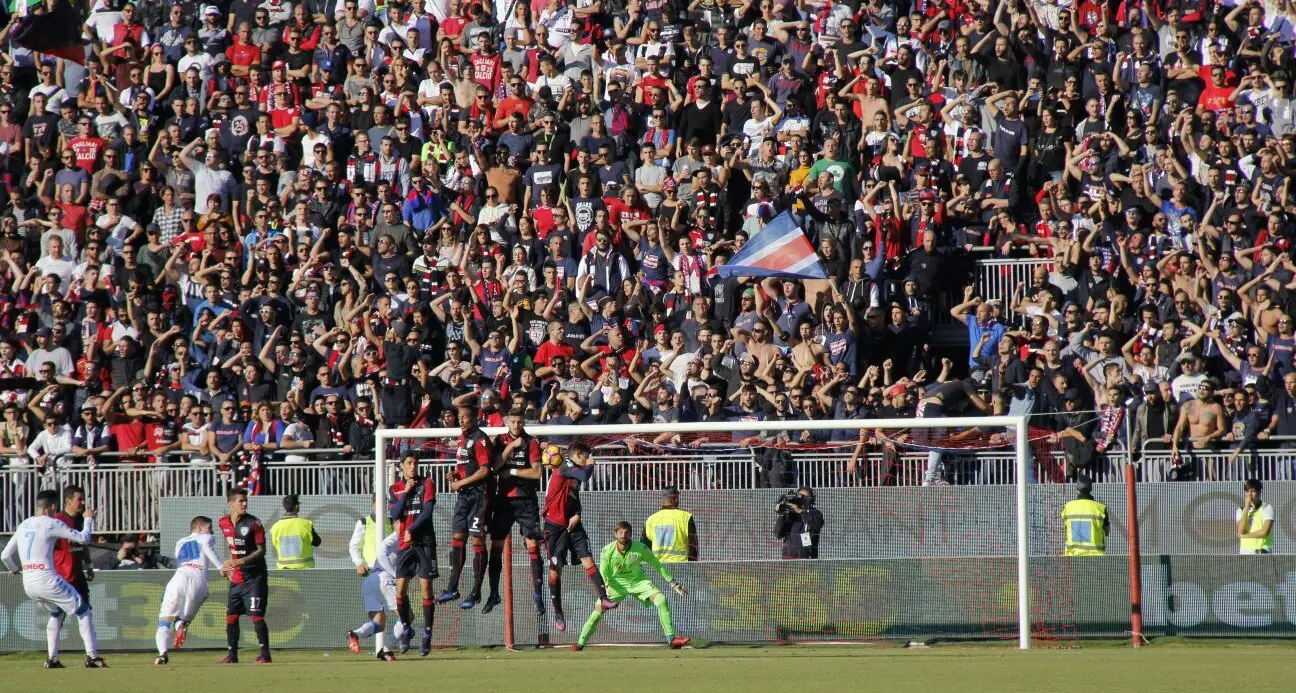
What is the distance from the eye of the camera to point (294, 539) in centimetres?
2009

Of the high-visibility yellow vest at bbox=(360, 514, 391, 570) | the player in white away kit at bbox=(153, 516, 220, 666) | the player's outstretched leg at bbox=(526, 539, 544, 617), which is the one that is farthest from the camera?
the high-visibility yellow vest at bbox=(360, 514, 391, 570)

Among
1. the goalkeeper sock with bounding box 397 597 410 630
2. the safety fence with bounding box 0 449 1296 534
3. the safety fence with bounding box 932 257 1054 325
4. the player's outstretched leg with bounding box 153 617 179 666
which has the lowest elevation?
the player's outstretched leg with bounding box 153 617 179 666

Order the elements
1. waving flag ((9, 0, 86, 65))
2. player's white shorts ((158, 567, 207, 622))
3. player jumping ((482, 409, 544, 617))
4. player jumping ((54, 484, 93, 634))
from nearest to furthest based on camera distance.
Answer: player jumping ((482, 409, 544, 617)), player jumping ((54, 484, 93, 634)), player's white shorts ((158, 567, 207, 622)), waving flag ((9, 0, 86, 65))

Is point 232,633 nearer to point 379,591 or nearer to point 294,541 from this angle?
point 379,591

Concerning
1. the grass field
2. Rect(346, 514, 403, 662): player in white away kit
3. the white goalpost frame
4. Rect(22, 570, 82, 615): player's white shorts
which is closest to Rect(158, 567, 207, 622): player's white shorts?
the grass field

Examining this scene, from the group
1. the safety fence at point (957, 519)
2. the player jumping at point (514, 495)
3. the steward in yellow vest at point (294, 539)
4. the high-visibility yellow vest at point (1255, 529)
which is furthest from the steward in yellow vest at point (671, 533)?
the high-visibility yellow vest at point (1255, 529)

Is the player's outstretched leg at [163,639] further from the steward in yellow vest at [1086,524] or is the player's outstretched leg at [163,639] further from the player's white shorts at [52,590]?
the steward in yellow vest at [1086,524]

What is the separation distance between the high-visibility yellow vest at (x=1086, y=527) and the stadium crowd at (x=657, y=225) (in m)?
0.59

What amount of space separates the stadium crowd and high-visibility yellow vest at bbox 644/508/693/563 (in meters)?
1.76

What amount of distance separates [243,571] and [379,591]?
1400 mm

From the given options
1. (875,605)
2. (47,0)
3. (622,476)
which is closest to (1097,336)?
(875,605)

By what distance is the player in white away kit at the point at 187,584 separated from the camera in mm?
18188

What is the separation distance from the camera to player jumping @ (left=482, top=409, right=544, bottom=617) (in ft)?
55.8

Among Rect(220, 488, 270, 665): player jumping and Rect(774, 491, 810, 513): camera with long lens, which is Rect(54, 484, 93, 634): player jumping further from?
Rect(774, 491, 810, 513): camera with long lens
